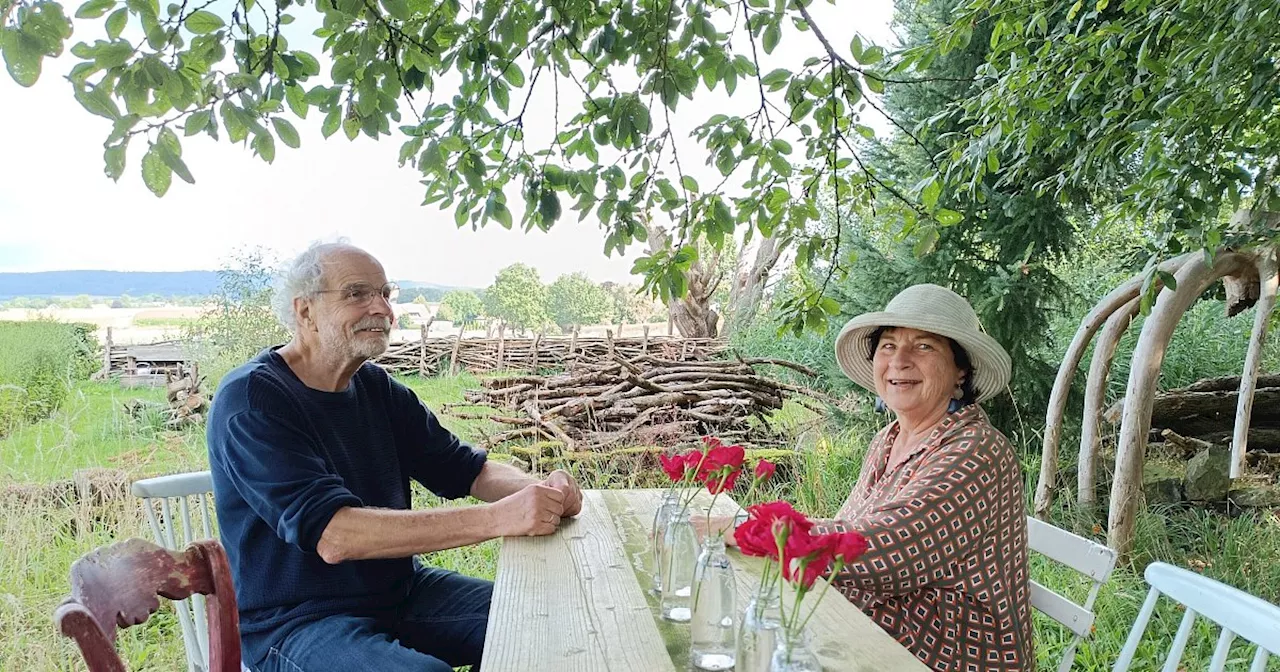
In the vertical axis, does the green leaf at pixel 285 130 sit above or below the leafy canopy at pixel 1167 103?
below

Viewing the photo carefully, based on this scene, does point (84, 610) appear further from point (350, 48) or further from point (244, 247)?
point (244, 247)

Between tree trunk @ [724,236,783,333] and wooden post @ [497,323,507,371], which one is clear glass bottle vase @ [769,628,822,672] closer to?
wooden post @ [497,323,507,371]

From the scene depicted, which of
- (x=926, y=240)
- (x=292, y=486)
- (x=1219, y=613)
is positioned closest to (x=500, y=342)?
(x=926, y=240)

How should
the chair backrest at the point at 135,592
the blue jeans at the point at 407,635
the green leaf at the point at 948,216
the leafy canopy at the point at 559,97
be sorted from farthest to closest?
the green leaf at the point at 948,216 → the blue jeans at the point at 407,635 → the leafy canopy at the point at 559,97 → the chair backrest at the point at 135,592

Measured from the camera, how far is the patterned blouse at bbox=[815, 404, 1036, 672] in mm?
1547

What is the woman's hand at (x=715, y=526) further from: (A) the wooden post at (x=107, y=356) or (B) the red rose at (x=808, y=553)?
(A) the wooden post at (x=107, y=356)

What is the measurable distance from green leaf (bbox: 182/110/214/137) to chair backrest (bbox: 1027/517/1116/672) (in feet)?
5.57

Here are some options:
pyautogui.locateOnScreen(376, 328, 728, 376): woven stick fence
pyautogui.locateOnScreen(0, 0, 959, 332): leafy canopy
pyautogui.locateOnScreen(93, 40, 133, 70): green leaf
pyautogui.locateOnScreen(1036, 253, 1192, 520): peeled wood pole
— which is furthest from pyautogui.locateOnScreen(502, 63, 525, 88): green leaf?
pyautogui.locateOnScreen(376, 328, 728, 376): woven stick fence

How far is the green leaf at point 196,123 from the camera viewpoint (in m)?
1.31

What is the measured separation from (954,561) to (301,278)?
4.99 feet

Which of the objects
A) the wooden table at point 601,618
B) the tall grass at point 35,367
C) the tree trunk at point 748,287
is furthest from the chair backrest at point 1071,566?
the tree trunk at point 748,287

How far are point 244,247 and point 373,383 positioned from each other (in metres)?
4.09

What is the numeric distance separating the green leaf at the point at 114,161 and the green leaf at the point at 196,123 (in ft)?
0.44

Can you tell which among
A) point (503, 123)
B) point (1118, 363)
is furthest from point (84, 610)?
point (1118, 363)
